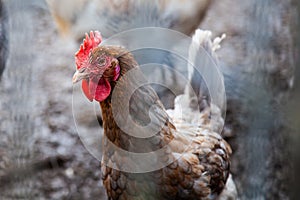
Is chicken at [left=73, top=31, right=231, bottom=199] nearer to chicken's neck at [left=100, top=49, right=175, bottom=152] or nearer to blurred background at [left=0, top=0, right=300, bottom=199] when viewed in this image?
chicken's neck at [left=100, top=49, right=175, bottom=152]

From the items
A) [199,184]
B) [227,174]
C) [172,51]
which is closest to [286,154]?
[227,174]

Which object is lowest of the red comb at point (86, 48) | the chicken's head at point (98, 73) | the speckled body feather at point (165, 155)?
the speckled body feather at point (165, 155)

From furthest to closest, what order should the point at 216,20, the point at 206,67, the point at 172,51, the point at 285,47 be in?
the point at 216,20, the point at 172,51, the point at 206,67, the point at 285,47

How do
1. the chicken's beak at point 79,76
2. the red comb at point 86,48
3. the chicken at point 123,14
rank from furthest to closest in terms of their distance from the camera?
the chicken at point 123,14 → the red comb at point 86,48 → the chicken's beak at point 79,76

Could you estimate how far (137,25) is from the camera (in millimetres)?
2115

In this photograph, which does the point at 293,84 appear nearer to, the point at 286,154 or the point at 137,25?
the point at 286,154

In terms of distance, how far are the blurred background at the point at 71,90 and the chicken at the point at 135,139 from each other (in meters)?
0.21

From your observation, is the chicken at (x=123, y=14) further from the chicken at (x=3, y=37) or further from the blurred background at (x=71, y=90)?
the chicken at (x=3, y=37)

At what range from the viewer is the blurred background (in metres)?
1.81

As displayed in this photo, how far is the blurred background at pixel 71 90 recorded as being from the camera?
71.4 inches

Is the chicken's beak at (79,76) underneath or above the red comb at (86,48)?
underneath

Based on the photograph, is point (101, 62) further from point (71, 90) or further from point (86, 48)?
point (71, 90)

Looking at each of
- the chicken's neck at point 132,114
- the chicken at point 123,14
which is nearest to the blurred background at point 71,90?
the chicken at point 123,14

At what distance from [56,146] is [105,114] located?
100 centimetres
